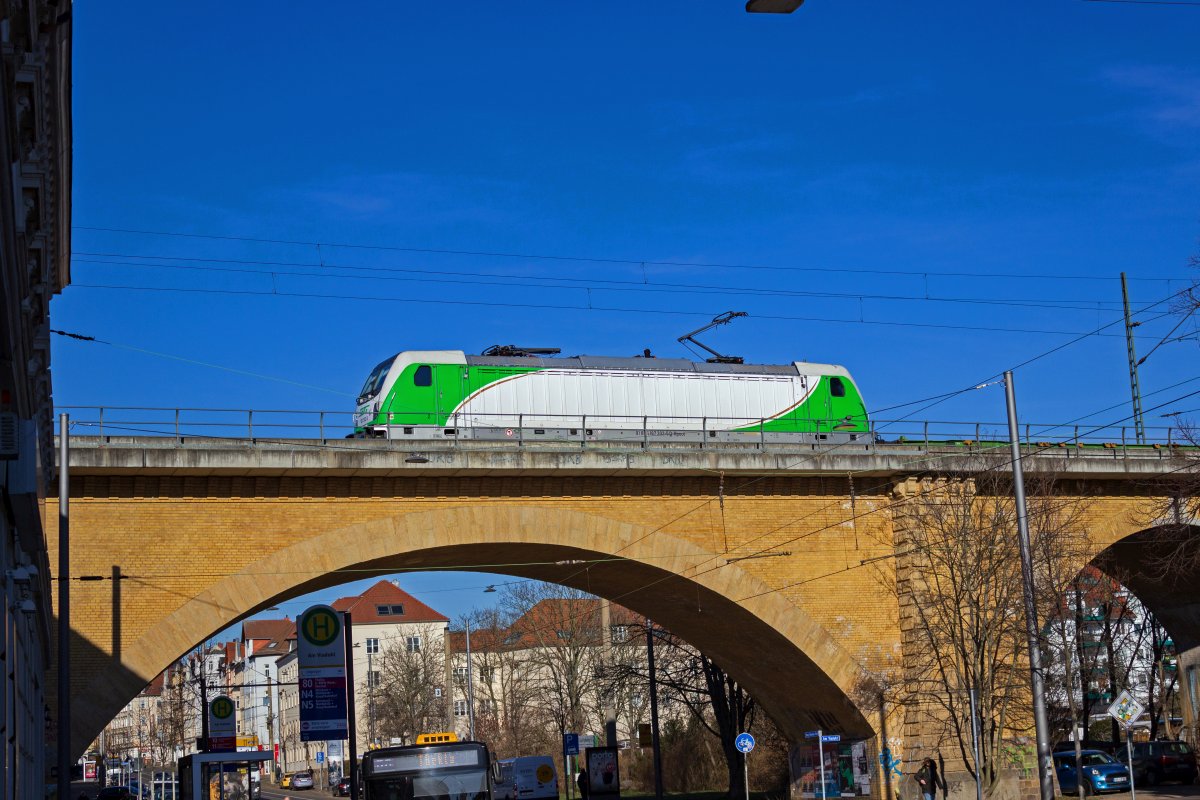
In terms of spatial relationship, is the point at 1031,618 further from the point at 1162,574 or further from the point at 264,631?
the point at 264,631

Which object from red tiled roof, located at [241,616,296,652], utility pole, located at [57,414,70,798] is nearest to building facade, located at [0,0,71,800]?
utility pole, located at [57,414,70,798]

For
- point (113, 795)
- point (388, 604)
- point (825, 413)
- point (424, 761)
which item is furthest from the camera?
point (388, 604)

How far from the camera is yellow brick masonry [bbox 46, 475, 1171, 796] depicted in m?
28.0

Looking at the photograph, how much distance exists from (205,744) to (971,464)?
71.7 feet

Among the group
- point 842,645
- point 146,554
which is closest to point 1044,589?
point 842,645

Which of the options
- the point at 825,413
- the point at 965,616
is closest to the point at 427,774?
the point at 965,616

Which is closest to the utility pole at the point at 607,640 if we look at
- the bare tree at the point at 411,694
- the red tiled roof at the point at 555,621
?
the red tiled roof at the point at 555,621

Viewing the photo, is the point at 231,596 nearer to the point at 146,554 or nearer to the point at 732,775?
the point at 146,554

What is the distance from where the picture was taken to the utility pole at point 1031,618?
2509 cm

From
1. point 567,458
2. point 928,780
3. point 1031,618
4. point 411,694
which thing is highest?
point 567,458

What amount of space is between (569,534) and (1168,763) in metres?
21.9

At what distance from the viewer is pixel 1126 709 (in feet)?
79.7

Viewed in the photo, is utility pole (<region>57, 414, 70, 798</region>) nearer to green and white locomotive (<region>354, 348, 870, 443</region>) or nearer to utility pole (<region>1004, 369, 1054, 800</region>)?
green and white locomotive (<region>354, 348, 870, 443</region>)

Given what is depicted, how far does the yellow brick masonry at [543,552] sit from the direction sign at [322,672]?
35.6 ft
